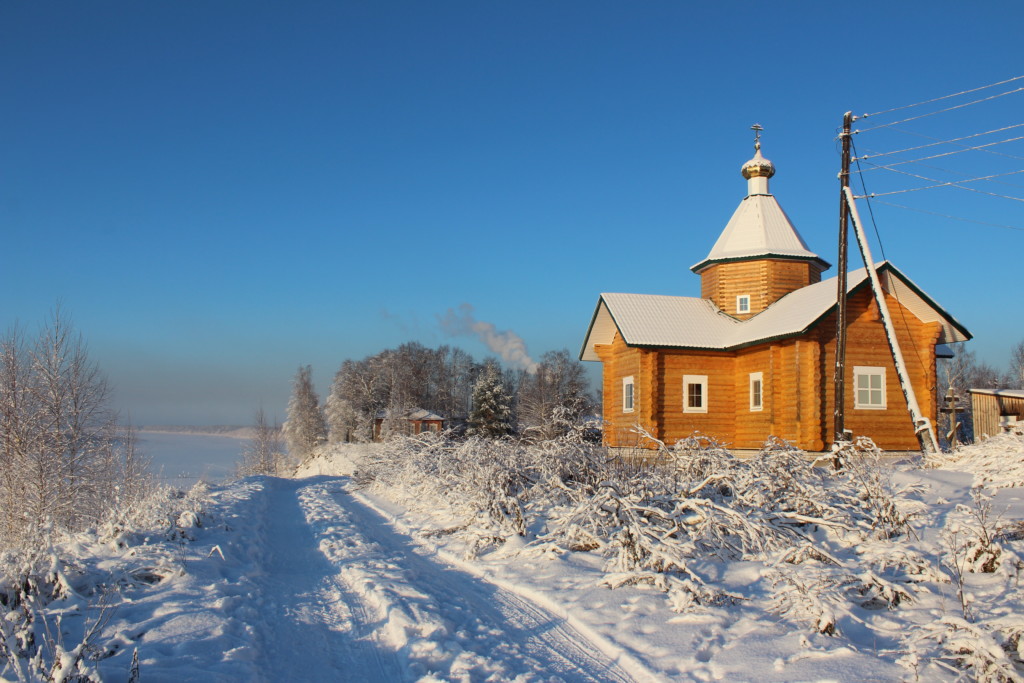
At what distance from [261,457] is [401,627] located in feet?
168

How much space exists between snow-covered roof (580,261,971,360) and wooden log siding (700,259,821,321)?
443mm

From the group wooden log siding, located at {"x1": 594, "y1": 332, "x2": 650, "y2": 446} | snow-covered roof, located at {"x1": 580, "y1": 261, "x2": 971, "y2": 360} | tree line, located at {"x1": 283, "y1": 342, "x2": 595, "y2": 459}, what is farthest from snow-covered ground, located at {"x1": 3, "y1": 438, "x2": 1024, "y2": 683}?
tree line, located at {"x1": 283, "y1": 342, "x2": 595, "y2": 459}

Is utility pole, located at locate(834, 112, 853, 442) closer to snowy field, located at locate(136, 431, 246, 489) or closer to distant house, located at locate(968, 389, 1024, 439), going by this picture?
distant house, located at locate(968, 389, 1024, 439)

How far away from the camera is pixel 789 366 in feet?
61.0

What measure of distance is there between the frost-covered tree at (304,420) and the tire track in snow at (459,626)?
53.9 metres

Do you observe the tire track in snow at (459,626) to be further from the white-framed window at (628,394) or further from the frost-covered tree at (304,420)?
the frost-covered tree at (304,420)

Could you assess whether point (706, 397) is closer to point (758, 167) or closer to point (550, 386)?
point (758, 167)

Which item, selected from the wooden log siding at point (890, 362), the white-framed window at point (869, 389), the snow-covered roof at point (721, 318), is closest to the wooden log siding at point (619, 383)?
the snow-covered roof at point (721, 318)

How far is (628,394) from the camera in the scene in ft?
70.7

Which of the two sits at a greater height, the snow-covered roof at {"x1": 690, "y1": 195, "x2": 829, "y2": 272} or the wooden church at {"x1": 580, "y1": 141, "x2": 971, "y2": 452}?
the snow-covered roof at {"x1": 690, "y1": 195, "x2": 829, "y2": 272}

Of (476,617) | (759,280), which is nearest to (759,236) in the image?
(759,280)

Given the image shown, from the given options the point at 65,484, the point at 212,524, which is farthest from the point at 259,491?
the point at 212,524

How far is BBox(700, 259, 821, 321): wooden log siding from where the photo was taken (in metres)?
21.8

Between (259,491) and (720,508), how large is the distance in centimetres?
1410
